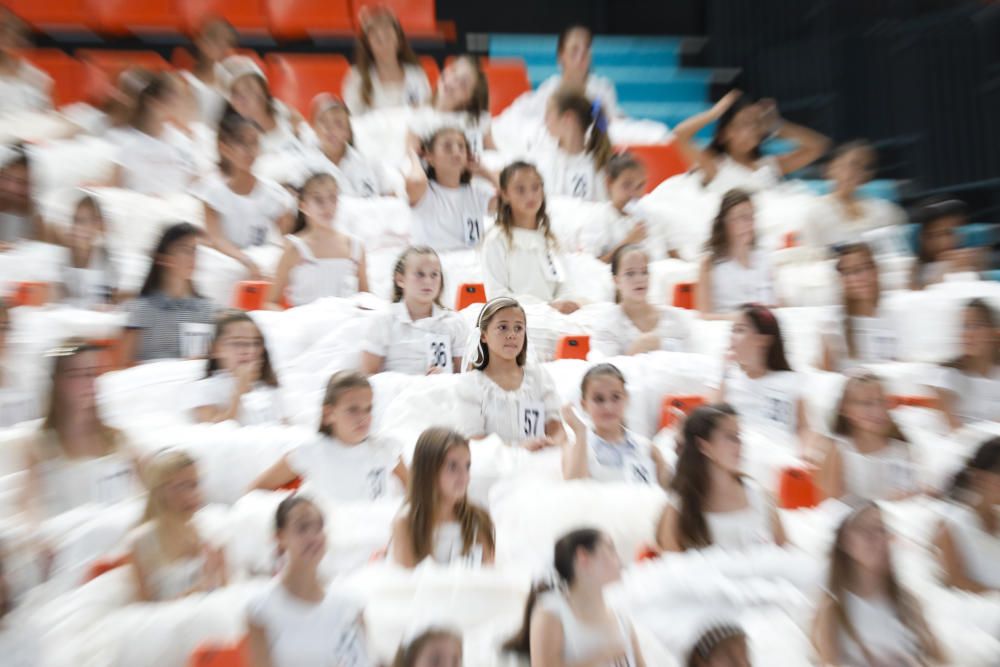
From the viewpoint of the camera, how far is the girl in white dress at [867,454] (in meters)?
1.95

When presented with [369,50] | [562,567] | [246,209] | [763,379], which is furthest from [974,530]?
[369,50]

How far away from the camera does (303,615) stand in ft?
4.46

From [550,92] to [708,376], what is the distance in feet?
7.11

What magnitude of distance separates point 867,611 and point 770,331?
0.92 meters

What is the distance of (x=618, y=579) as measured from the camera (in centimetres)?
147

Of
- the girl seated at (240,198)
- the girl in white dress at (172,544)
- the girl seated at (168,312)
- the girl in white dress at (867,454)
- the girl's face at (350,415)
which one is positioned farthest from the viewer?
the girl seated at (240,198)

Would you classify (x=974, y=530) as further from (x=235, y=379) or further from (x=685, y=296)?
(x=235, y=379)

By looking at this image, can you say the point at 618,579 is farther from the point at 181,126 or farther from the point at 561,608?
the point at 181,126

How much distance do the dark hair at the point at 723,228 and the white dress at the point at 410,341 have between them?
0.89 m

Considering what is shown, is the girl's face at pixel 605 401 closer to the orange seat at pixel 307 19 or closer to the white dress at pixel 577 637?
the white dress at pixel 577 637

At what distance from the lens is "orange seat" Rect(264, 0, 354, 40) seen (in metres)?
4.69

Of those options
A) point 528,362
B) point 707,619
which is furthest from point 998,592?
point 528,362

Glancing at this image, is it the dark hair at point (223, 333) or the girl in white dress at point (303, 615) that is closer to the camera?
the girl in white dress at point (303, 615)

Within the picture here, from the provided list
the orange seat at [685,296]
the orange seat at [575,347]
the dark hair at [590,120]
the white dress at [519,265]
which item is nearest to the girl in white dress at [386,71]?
the dark hair at [590,120]
